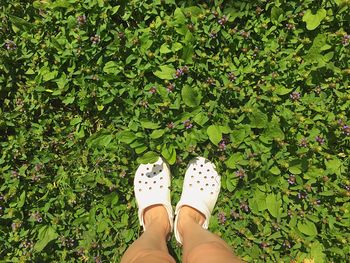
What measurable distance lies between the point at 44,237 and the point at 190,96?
4.93 feet

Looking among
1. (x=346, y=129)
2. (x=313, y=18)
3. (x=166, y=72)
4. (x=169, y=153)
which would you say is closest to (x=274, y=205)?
(x=346, y=129)

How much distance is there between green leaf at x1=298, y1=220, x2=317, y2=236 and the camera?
258 cm

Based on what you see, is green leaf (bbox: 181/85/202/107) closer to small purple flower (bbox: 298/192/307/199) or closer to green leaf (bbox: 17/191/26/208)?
small purple flower (bbox: 298/192/307/199)

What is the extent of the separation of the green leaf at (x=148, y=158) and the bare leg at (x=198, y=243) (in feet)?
1.39

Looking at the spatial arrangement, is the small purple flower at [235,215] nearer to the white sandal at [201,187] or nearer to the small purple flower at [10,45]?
the white sandal at [201,187]

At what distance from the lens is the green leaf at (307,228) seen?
8.45ft

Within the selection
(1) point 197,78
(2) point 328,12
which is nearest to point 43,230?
(1) point 197,78

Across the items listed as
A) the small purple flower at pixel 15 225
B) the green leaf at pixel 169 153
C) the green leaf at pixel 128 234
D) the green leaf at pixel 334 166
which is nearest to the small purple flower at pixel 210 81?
the green leaf at pixel 169 153

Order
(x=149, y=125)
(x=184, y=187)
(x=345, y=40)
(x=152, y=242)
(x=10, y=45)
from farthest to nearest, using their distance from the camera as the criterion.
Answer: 1. (x=184, y=187)
2. (x=10, y=45)
3. (x=149, y=125)
4. (x=345, y=40)
5. (x=152, y=242)

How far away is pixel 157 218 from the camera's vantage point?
8.89 ft

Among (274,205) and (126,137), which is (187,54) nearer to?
(126,137)

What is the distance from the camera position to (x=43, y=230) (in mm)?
2768

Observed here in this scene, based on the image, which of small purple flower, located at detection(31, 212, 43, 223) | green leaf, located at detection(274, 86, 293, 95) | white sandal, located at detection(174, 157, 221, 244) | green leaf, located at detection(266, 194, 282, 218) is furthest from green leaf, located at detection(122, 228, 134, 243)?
green leaf, located at detection(274, 86, 293, 95)

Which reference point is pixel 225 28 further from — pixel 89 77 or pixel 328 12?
pixel 89 77
